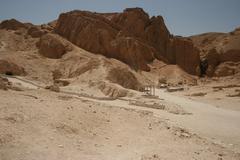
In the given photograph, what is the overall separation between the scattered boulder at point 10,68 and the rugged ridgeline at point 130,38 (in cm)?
1939

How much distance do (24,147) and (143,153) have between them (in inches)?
136

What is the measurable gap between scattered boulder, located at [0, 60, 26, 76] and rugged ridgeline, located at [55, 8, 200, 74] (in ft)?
63.6

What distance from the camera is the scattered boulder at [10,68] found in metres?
41.7

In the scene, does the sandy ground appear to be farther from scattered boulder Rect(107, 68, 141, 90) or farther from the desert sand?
scattered boulder Rect(107, 68, 141, 90)

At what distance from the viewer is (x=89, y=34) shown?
202ft

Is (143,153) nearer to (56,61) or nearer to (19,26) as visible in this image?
(56,61)

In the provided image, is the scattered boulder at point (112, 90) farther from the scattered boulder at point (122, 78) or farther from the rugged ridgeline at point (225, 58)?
the rugged ridgeline at point (225, 58)

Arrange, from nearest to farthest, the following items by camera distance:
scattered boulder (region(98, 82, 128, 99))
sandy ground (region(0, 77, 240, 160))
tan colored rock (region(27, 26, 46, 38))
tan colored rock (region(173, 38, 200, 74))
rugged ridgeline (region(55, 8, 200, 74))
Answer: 1. sandy ground (region(0, 77, 240, 160))
2. scattered boulder (region(98, 82, 128, 99))
3. tan colored rock (region(27, 26, 46, 38))
4. rugged ridgeline (region(55, 8, 200, 74))
5. tan colored rock (region(173, 38, 200, 74))

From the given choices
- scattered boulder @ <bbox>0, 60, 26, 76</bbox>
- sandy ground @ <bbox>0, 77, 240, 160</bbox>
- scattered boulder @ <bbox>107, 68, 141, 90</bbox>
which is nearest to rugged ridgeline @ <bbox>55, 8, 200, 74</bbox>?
scattered boulder @ <bbox>0, 60, 26, 76</bbox>

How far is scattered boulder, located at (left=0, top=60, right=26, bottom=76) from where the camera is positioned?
41719mm

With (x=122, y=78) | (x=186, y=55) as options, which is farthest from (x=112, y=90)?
(x=186, y=55)

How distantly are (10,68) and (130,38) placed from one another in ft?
106

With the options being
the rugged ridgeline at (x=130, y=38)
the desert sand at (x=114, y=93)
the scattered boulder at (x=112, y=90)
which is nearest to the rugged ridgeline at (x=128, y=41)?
the rugged ridgeline at (x=130, y=38)

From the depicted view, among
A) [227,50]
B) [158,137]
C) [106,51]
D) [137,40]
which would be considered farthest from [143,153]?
[227,50]
